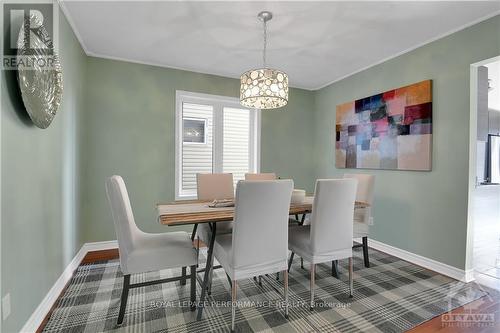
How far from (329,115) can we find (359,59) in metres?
1.11

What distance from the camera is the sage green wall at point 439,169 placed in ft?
7.59

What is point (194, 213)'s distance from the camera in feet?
5.87

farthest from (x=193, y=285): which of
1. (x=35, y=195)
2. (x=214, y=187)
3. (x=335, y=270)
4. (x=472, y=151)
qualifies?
(x=472, y=151)

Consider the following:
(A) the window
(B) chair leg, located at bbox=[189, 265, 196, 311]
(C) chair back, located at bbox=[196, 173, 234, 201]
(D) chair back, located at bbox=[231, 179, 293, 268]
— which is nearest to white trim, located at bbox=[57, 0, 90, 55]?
(A) the window

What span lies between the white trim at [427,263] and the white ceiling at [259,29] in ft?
7.81

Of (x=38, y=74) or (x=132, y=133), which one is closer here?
(x=38, y=74)

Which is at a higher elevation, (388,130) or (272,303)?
(388,130)

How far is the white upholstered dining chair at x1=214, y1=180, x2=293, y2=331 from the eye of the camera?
5.12 ft

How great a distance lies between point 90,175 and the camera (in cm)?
300

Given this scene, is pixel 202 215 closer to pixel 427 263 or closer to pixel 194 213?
pixel 194 213

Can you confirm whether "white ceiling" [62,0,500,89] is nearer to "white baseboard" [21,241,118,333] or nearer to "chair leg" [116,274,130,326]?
"chair leg" [116,274,130,326]

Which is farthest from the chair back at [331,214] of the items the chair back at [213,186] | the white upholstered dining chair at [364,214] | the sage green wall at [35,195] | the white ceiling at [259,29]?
the sage green wall at [35,195]

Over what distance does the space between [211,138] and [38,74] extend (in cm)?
237

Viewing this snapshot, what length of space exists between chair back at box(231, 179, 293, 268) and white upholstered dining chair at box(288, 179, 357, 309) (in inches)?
11.3
